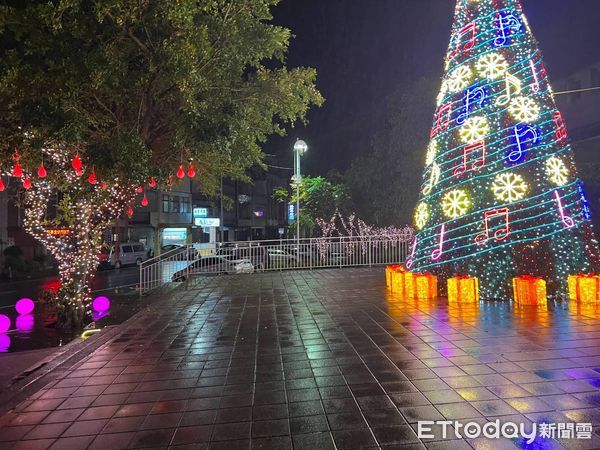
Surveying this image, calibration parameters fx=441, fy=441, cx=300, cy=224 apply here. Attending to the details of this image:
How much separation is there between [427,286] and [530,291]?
1.95m

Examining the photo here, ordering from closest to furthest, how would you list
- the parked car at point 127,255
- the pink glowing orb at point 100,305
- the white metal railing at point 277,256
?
the pink glowing orb at point 100,305 → the white metal railing at point 277,256 → the parked car at point 127,255

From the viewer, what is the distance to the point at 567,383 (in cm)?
438

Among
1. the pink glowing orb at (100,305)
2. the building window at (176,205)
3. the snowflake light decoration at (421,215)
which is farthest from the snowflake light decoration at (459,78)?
the building window at (176,205)

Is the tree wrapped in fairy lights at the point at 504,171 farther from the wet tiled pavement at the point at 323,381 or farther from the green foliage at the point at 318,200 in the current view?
the green foliage at the point at 318,200

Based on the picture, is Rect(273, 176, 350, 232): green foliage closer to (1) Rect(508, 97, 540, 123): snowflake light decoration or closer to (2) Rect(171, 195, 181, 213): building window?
(1) Rect(508, 97, 540, 123): snowflake light decoration

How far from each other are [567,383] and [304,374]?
105 inches

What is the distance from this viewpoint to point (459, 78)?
364 inches

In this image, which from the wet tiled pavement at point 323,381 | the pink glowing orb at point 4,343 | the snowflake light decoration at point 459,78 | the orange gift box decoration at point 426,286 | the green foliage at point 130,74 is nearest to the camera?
the wet tiled pavement at point 323,381

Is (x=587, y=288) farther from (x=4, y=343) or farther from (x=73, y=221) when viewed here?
(x=4, y=343)

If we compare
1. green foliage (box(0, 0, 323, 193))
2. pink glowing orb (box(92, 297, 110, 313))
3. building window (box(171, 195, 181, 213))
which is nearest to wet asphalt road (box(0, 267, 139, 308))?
pink glowing orb (box(92, 297, 110, 313))

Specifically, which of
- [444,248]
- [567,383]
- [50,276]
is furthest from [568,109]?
[50,276]

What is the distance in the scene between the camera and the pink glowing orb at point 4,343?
8.43 meters

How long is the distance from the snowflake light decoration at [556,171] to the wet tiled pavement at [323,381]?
2442 mm

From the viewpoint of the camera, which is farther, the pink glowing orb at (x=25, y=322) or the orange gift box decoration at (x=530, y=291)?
the pink glowing orb at (x=25, y=322)
